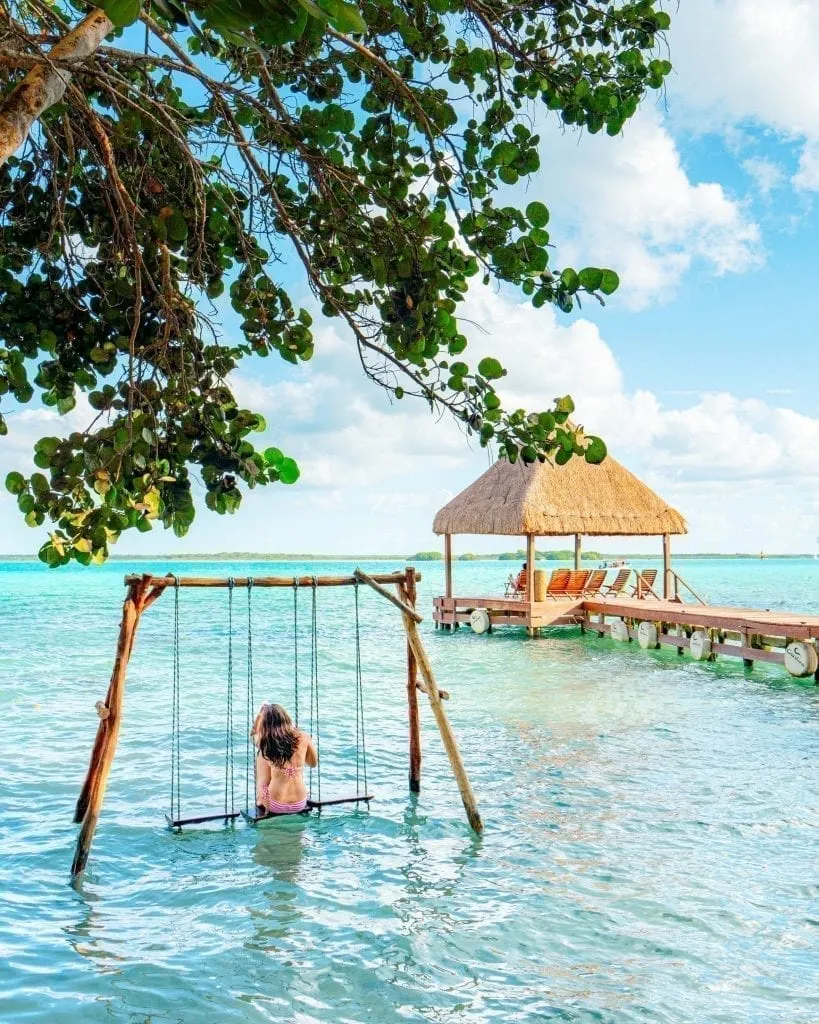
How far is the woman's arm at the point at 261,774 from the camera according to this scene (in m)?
6.55

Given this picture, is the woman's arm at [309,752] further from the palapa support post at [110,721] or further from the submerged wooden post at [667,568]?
the submerged wooden post at [667,568]

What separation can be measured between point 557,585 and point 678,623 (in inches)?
162

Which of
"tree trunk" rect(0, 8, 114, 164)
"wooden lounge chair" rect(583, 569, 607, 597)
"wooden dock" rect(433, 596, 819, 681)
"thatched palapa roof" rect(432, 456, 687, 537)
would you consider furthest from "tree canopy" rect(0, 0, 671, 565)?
"wooden lounge chair" rect(583, 569, 607, 597)

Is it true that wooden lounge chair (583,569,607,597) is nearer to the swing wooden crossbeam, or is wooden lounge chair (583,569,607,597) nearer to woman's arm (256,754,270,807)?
the swing wooden crossbeam

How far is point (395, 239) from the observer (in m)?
3.88

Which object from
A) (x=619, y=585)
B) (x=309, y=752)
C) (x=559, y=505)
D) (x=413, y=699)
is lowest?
(x=309, y=752)

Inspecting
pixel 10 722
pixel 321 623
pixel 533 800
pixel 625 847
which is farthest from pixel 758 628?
pixel 321 623

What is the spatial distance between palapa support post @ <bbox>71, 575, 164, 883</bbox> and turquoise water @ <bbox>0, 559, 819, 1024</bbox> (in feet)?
1.07

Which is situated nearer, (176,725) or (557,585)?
(176,725)

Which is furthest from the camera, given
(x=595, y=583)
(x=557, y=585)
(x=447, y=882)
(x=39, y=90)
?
(x=595, y=583)

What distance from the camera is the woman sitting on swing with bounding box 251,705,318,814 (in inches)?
256

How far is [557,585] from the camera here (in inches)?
874

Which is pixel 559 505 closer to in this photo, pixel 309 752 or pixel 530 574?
pixel 530 574

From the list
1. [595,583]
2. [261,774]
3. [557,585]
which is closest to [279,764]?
[261,774]
